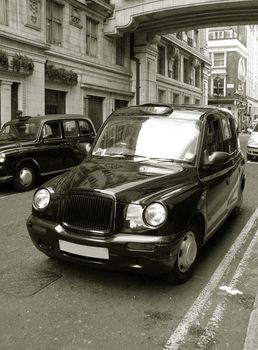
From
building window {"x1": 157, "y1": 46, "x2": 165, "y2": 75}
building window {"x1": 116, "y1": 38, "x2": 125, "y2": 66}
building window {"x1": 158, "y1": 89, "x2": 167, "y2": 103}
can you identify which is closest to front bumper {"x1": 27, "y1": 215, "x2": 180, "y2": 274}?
building window {"x1": 116, "y1": 38, "x2": 125, "y2": 66}

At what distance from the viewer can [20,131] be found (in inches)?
427

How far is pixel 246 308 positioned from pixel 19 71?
16.9 metres

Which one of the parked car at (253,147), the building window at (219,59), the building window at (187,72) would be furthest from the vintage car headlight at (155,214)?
the building window at (219,59)

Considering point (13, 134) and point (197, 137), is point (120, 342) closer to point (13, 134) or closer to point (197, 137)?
point (197, 137)

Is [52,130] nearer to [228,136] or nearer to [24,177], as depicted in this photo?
[24,177]

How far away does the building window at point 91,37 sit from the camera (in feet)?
82.4

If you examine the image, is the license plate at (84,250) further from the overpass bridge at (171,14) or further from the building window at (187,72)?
the building window at (187,72)

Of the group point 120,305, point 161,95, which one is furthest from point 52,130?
point 161,95

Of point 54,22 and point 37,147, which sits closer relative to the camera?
point 37,147

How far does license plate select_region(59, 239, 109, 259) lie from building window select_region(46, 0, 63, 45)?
19.2 m

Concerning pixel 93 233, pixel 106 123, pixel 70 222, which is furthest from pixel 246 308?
pixel 106 123

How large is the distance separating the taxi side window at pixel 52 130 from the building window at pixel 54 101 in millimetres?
11288

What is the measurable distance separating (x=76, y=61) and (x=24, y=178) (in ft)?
47.8

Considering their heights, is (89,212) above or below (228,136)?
below
